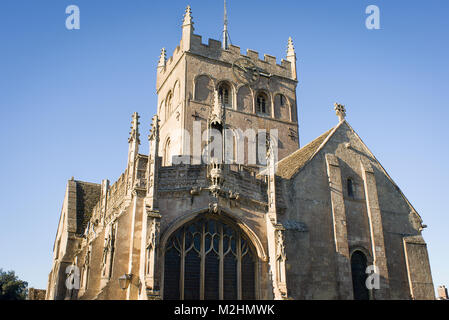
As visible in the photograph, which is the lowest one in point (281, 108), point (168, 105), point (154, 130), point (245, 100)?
point (154, 130)

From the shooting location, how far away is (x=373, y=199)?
27.2m

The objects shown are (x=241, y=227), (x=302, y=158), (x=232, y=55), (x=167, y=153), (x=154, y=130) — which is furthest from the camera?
(x=232, y=55)

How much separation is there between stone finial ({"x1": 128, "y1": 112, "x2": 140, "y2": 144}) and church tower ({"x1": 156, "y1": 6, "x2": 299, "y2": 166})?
28.7 feet

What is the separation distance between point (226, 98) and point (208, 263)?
59.3ft

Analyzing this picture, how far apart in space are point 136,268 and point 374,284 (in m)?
11.9

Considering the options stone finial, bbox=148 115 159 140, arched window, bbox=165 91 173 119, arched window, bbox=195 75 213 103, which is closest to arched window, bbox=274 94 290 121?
arched window, bbox=195 75 213 103

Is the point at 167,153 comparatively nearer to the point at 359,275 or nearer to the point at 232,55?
the point at 232,55

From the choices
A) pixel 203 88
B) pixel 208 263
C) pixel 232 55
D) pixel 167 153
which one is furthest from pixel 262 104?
pixel 208 263

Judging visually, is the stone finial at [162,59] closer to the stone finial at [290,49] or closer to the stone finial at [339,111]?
the stone finial at [290,49]

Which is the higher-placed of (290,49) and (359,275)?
(290,49)

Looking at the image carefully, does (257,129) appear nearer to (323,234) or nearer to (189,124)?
(189,124)

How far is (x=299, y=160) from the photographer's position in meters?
28.2

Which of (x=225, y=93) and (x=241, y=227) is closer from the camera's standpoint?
(x=241, y=227)

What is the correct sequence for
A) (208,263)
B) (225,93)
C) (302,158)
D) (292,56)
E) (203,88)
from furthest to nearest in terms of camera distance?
(292,56) → (225,93) → (203,88) → (302,158) → (208,263)
